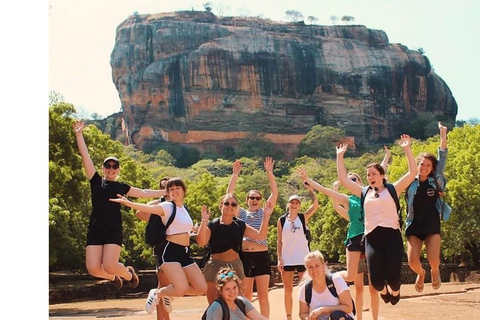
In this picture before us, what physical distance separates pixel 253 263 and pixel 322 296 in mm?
2490

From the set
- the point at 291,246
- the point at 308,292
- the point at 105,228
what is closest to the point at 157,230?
the point at 105,228

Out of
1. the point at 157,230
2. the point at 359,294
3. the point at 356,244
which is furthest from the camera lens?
the point at 359,294

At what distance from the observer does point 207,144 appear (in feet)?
352

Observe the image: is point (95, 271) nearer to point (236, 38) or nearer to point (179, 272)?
point (179, 272)

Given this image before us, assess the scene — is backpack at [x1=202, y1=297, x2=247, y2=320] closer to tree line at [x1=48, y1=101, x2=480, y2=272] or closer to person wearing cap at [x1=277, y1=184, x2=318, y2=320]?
person wearing cap at [x1=277, y1=184, x2=318, y2=320]

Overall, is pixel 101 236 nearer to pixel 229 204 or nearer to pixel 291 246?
pixel 229 204

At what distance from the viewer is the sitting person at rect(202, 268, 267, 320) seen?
7.24 m

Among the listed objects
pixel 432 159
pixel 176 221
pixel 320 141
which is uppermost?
pixel 320 141

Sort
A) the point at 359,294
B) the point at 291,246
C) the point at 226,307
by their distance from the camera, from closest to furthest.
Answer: the point at 226,307 < the point at 359,294 < the point at 291,246

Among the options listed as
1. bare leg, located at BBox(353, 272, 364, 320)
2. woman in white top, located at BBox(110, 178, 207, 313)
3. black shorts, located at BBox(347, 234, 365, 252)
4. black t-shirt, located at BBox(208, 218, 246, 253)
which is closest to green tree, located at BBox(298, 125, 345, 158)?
bare leg, located at BBox(353, 272, 364, 320)

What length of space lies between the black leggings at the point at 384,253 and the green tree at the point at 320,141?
89.4 metres

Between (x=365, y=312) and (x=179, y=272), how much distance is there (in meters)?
4.88

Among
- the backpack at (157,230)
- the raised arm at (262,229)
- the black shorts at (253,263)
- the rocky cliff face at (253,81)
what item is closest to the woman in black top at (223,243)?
the raised arm at (262,229)

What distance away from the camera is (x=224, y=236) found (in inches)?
367
